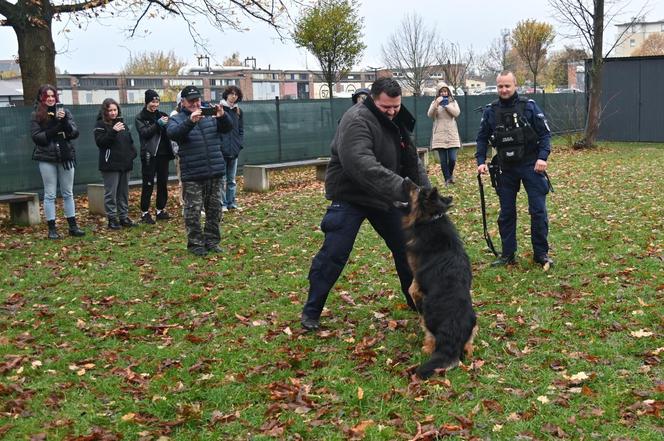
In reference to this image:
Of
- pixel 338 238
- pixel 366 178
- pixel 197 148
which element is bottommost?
pixel 338 238

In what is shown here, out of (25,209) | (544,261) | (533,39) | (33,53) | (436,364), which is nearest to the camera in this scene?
(436,364)

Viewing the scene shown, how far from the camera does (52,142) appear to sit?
9297 millimetres

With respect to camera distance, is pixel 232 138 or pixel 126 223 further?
pixel 232 138

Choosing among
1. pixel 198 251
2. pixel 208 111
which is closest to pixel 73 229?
pixel 198 251

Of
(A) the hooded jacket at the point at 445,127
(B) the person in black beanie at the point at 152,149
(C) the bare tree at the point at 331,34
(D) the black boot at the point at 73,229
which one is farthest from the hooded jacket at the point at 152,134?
(C) the bare tree at the point at 331,34

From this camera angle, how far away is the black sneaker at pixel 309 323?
5695 mm

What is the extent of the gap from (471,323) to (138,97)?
169 ft

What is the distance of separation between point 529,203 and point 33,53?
10.8 meters

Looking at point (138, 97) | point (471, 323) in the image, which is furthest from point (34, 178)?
point (138, 97)

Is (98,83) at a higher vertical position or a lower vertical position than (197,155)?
higher

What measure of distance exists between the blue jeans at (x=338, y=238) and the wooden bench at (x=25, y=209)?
23.2 feet

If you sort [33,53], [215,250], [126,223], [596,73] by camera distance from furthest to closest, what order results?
[596,73] → [33,53] → [126,223] → [215,250]

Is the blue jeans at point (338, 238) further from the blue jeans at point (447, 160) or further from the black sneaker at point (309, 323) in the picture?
the blue jeans at point (447, 160)

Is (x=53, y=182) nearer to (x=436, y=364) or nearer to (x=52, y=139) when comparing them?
(x=52, y=139)
